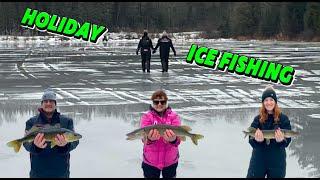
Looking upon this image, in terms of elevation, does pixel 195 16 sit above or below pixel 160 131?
above

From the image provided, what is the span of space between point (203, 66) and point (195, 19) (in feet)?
240

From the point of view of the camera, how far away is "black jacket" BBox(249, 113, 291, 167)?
442 cm

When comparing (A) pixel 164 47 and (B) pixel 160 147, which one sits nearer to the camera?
(B) pixel 160 147

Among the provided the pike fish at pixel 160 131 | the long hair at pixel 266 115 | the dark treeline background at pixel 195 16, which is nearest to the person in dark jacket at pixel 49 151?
the pike fish at pixel 160 131

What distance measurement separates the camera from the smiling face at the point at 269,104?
445 centimetres

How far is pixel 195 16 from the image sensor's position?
3676 inches

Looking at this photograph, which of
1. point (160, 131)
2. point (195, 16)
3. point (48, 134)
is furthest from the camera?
point (195, 16)

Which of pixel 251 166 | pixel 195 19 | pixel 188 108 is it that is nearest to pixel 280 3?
pixel 195 19

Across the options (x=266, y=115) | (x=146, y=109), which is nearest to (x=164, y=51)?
(x=146, y=109)

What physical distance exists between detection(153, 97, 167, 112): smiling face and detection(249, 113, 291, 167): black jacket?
0.85 m

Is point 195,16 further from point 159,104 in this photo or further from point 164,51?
point 159,104

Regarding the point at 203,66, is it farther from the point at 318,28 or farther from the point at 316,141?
the point at 318,28

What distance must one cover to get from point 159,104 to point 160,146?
39 cm

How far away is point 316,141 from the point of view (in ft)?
24.2
